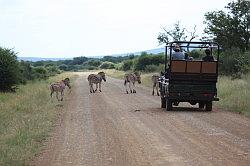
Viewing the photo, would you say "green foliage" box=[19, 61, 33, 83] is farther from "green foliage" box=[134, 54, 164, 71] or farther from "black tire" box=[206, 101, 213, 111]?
"green foliage" box=[134, 54, 164, 71]

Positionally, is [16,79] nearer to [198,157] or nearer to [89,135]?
[89,135]

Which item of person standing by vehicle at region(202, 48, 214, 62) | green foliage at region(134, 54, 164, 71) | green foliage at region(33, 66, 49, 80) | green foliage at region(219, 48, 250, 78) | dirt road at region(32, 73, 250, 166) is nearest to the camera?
dirt road at region(32, 73, 250, 166)

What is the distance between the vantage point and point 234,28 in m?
52.3

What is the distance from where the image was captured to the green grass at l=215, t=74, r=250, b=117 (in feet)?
72.6

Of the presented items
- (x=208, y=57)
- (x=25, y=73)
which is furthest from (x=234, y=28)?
(x=208, y=57)

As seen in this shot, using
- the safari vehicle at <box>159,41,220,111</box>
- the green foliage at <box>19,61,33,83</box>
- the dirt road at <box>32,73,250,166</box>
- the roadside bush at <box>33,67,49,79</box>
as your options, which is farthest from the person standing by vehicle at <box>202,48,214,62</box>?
the roadside bush at <box>33,67,49,79</box>

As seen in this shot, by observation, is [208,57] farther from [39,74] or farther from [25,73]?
[39,74]

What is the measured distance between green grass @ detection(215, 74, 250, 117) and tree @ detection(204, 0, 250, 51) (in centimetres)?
2097

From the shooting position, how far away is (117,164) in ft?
35.0

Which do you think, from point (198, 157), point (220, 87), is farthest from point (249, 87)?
point (198, 157)

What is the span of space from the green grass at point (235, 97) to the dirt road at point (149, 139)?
1187 millimetres

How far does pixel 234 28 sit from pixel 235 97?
27.9 m

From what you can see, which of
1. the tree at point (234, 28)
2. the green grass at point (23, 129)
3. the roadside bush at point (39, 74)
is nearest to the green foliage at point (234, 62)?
the tree at point (234, 28)

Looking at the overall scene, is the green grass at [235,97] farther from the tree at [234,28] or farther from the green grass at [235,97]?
the tree at [234,28]
